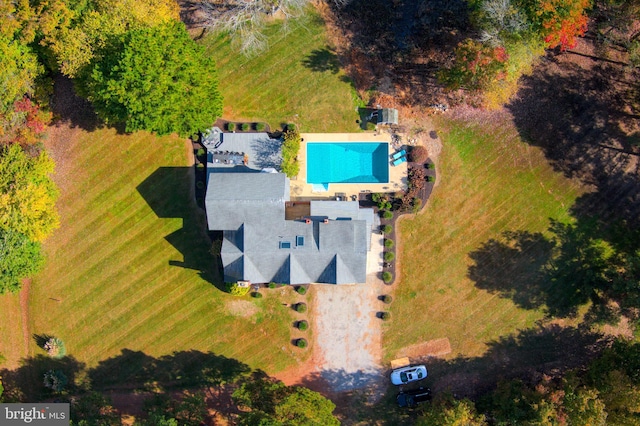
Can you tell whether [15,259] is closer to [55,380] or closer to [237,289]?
[55,380]

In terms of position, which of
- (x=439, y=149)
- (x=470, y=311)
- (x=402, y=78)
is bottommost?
(x=470, y=311)

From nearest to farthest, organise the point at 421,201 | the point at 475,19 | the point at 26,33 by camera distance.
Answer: the point at 26,33, the point at 475,19, the point at 421,201

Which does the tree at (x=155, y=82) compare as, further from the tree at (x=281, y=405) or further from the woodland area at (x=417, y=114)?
the tree at (x=281, y=405)

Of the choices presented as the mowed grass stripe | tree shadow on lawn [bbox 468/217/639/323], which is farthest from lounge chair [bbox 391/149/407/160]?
the mowed grass stripe

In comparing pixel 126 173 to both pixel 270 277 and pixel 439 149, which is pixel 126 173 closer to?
pixel 270 277

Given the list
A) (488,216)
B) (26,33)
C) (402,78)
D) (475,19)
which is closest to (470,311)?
(488,216)

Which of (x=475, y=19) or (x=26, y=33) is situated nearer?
(x=26, y=33)

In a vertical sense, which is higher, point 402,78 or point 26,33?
point 26,33
